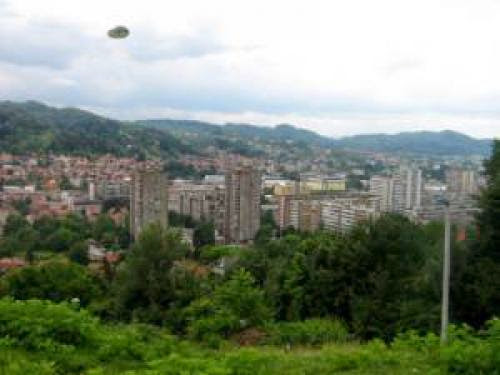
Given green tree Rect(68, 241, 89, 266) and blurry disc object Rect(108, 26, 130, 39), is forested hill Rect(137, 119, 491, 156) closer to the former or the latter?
green tree Rect(68, 241, 89, 266)

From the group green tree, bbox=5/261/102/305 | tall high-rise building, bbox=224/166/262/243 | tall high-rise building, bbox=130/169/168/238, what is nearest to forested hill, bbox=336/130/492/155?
tall high-rise building, bbox=224/166/262/243

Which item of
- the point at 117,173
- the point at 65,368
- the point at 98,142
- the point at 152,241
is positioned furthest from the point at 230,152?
the point at 65,368

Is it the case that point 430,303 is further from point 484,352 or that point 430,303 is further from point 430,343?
point 484,352

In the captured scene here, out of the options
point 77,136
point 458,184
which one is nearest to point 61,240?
point 458,184

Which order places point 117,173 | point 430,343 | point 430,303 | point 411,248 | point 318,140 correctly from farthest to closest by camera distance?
point 318,140, point 117,173, point 411,248, point 430,303, point 430,343

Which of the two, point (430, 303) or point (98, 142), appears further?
point (98, 142)

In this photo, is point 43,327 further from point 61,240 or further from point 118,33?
point 61,240
